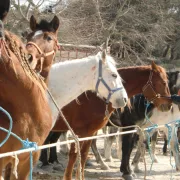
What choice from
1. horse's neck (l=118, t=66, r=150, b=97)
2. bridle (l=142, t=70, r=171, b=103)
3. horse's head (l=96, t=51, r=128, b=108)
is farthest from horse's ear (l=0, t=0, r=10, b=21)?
bridle (l=142, t=70, r=171, b=103)

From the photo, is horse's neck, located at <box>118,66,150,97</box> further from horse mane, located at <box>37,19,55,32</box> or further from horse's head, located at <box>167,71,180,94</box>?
horse mane, located at <box>37,19,55,32</box>

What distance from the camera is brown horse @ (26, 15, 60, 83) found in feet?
13.1

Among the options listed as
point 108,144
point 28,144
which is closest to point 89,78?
point 28,144

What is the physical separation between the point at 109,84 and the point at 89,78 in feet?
0.87

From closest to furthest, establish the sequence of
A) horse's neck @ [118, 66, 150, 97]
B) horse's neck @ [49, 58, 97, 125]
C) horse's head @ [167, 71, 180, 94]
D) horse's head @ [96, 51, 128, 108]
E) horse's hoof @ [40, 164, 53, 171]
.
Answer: horse's neck @ [49, 58, 97, 125] < horse's head @ [96, 51, 128, 108] < horse's neck @ [118, 66, 150, 97] < horse's hoof @ [40, 164, 53, 171] < horse's head @ [167, 71, 180, 94]

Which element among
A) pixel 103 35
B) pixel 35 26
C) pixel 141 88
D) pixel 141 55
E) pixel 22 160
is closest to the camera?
pixel 22 160

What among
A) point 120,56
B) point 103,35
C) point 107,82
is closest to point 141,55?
point 120,56

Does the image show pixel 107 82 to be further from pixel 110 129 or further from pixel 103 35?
pixel 103 35

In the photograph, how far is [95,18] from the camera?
14.9 metres

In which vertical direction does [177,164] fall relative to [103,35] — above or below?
below

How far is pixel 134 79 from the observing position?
6254mm

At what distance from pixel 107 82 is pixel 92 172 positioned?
3.08 metres

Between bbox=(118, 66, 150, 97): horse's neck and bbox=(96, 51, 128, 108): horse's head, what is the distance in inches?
49.6

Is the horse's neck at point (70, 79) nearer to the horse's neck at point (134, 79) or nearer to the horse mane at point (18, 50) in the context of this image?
the horse's neck at point (134, 79)
